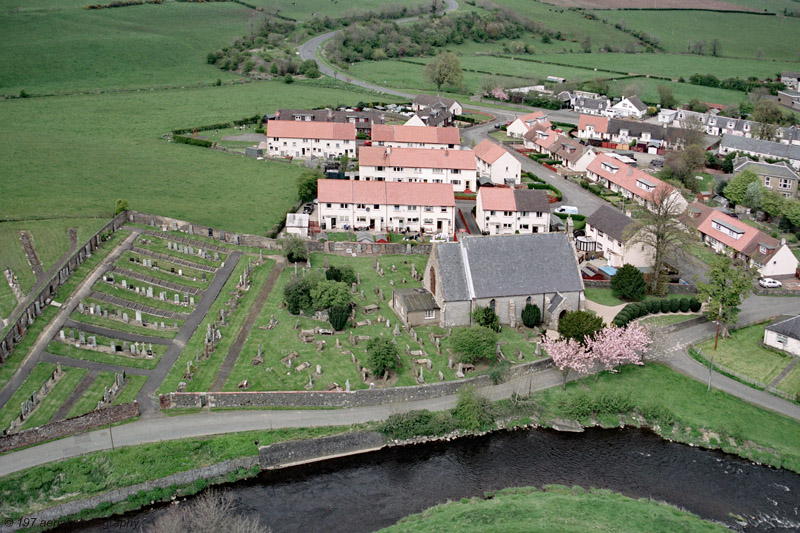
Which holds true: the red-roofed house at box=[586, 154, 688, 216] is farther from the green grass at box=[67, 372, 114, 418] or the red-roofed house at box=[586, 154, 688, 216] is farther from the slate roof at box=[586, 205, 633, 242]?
the green grass at box=[67, 372, 114, 418]

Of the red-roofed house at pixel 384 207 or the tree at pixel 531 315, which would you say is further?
the red-roofed house at pixel 384 207

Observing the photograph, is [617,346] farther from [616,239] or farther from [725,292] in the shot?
[616,239]

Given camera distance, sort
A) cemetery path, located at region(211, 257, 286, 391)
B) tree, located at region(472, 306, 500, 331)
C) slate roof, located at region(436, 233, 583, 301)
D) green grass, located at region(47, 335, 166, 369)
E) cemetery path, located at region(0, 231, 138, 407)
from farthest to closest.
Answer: slate roof, located at region(436, 233, 583, 301) < tree, located at region(472, 306, 500, 331) < green grass, located at region(47, 335, 166, 369) < cemetery path, located at region(211, 257, 286, 391) < cemetery path, located at region(0, 231, 138, 407)

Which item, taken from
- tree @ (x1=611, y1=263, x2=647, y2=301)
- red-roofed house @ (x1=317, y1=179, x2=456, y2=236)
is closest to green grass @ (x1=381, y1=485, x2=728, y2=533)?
tree @ (x1=611, y1=263, x2=647, y2=301)

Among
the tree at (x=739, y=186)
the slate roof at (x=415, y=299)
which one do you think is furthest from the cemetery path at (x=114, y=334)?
the tree at (x=739, y=186)

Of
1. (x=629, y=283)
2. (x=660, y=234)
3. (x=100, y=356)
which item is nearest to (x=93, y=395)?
(x=100, y=356)

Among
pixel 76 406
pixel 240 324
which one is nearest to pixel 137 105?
pixel 240 324

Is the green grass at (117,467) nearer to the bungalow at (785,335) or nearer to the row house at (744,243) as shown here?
the bungalow at (785,335)

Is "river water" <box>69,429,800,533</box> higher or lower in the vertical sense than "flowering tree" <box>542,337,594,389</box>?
lower
